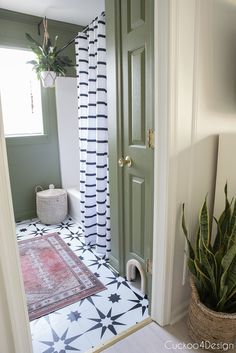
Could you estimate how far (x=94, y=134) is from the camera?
2.16 meters

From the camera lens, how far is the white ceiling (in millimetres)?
2395

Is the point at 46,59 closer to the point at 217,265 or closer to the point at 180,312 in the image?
the point at 217,265

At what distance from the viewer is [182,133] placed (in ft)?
3.97

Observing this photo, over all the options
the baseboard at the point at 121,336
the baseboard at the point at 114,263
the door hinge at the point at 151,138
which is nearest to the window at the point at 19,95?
the baseboard at the point at 114,263

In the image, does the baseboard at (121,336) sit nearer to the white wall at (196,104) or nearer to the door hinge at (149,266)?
the white wall at (196,104)

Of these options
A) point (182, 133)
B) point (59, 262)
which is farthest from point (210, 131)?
point (59, 262)

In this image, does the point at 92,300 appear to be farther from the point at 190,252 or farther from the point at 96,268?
the point at 190,252

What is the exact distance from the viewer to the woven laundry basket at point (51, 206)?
284 centimetres

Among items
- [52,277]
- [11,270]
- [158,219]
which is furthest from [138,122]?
[52,277]

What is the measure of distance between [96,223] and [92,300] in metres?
0.76

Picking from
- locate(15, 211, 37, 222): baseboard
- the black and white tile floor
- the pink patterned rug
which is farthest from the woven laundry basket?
the black and white tile floor

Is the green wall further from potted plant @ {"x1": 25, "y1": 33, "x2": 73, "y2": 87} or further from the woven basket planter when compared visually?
the woven basket planter

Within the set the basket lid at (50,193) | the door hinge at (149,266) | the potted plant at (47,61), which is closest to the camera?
the door hinge at (149,266)

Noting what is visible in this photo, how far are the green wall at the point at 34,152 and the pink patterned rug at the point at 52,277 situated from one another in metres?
0.71
